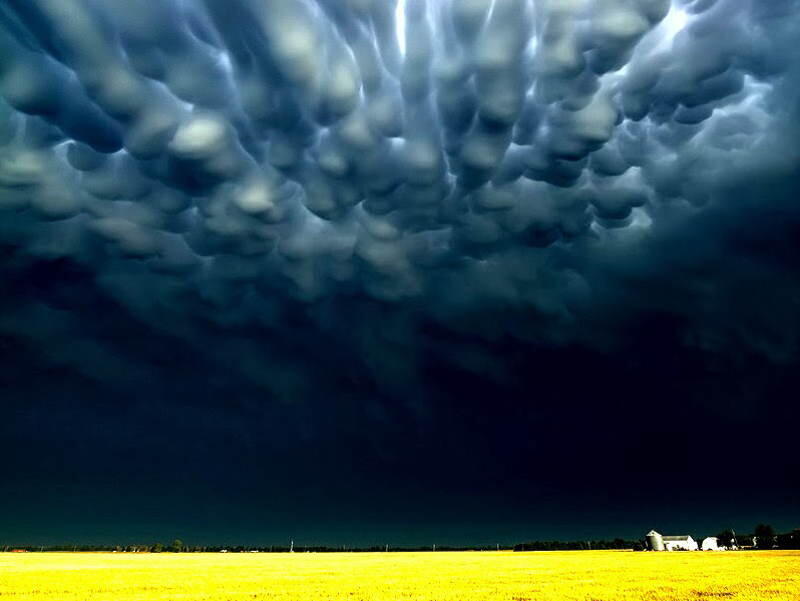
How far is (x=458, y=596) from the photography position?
32.0 m

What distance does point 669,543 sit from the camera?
178250mm

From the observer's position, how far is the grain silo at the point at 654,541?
170337 mm

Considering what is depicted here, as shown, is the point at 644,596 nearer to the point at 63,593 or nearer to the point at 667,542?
the point at 63,593

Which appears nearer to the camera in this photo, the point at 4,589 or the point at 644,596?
the point at 644,596

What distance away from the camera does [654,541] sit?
171875 millimetres

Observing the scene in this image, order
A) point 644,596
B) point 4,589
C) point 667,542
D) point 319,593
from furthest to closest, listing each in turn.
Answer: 1. point 667,542
2. point 4,589
3. point 319,593
4. point 644,596

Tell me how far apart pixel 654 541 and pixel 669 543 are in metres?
10.1

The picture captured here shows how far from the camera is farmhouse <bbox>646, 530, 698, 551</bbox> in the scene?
6752 inches

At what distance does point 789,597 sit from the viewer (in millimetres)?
29875

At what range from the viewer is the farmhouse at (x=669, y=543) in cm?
17150

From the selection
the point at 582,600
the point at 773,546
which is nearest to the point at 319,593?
the point at 582,600

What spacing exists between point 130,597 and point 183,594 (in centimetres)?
304

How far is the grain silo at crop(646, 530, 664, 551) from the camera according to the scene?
17034 centimetres

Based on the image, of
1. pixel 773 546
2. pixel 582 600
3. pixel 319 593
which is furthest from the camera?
pixel 773 546
